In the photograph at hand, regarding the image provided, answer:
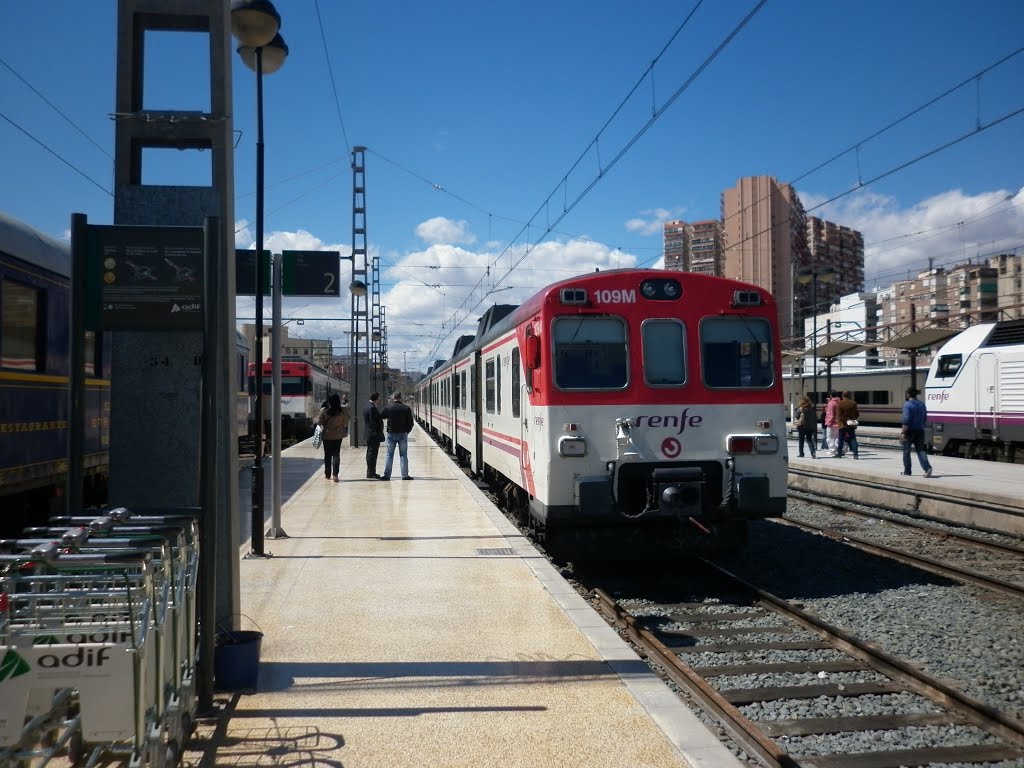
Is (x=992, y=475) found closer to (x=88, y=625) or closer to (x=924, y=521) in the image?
(x=924, y=521)

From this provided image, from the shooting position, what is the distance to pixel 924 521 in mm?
13047

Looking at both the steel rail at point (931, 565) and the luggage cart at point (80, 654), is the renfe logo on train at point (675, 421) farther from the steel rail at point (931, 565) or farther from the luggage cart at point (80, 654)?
the luggage cart at point (80, 654)

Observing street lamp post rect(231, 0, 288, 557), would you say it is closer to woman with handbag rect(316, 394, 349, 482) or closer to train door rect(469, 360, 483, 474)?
train door rect(469, 360, 483, 474)

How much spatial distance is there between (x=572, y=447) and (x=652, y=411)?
0.88m

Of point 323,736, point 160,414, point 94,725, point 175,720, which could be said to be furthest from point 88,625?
point 160,414

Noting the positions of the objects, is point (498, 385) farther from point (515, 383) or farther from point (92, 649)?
point (92, 649)

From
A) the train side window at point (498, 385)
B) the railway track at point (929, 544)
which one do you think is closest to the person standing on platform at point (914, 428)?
Result: the railway track at point (929, 544)

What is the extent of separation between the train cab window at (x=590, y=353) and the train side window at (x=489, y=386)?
4.11 m

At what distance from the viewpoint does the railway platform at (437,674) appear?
4023mm

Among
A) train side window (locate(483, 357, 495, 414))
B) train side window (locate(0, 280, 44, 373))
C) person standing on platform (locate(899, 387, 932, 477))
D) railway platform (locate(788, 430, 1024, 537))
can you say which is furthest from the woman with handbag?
person standing on platform (locate(899, 387, 932, 477))

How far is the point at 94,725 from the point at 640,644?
4302 millimetres

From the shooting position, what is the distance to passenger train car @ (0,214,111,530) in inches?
303

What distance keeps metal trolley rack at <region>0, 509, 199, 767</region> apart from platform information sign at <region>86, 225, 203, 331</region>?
52.9 inches

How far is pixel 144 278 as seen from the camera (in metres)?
4.68
